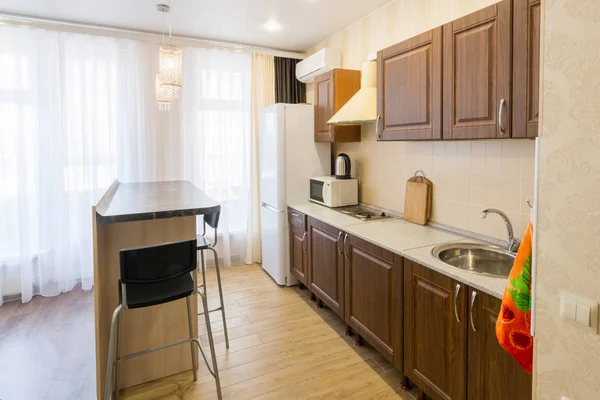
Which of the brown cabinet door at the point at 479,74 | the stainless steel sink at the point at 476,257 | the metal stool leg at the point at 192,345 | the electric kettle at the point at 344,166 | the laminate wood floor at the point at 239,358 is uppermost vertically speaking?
the brown cabinet door at the point at 479,74

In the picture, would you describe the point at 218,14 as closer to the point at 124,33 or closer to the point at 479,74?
the point at 124,33

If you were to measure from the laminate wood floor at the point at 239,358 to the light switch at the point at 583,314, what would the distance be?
1419 millimetres

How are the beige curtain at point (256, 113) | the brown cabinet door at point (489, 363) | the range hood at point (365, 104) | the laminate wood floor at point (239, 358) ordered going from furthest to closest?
the beige curtain at point (256, 113) → the range hood at point (365, 104) → the laminate wood floor at point (239, 358) → the brown cabinet door at point (489, 363)

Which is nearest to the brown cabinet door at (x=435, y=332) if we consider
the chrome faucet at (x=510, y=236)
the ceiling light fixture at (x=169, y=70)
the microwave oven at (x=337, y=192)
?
the chrome faucet at (x=510, y=236)

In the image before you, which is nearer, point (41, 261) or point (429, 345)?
point (429, 345)

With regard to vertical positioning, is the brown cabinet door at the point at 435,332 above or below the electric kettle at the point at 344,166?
below

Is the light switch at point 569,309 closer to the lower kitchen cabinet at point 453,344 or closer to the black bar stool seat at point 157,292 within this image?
the lower kitchen cabinet at point 453,344

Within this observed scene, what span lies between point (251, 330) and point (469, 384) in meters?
1.76

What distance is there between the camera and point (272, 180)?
3.94 meters

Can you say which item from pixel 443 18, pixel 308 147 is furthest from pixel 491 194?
pixel 308 147

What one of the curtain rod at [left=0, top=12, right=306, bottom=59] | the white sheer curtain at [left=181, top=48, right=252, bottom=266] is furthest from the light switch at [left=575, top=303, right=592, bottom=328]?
the curtain rod at [left=0, top=12, right=306, bottom=59]

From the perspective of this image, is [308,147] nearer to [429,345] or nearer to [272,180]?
[272,180]

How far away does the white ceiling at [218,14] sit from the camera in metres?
3.17

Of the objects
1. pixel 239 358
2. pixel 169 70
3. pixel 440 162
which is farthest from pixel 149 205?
pixel 440 162
